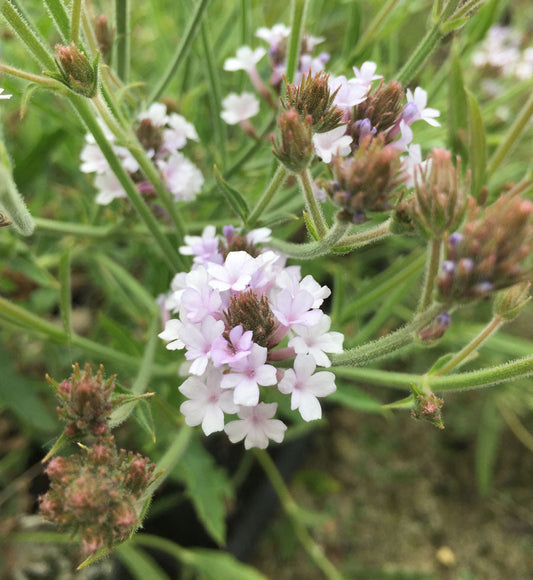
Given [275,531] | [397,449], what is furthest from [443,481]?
[275,531]

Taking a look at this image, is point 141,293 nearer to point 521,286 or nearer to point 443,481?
point 521,286

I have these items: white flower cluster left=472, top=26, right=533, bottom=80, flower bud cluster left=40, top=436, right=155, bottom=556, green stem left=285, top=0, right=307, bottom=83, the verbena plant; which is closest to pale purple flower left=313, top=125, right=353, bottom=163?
the verbena plant

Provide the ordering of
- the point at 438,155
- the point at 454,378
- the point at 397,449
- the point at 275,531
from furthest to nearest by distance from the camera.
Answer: the point at 397,449 < the point at 275,531 < the point at 454,378 < the point at 438,155

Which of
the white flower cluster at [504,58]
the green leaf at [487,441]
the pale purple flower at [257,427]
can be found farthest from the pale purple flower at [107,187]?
the green leaf at [487,441]

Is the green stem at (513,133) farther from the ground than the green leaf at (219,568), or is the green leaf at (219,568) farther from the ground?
the green stem at (513,133)

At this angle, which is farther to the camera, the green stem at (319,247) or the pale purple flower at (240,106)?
the pale purple flower at (240,106)

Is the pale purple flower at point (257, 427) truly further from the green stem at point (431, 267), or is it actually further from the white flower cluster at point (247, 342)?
the green stem at point (431, 267)

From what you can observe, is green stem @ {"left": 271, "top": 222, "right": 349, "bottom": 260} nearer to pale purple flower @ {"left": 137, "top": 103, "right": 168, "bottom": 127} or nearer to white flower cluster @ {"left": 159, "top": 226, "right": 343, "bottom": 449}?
white flower cluster @ {"left": 159, "top": 226, "right": 343, "bottom": 449}
